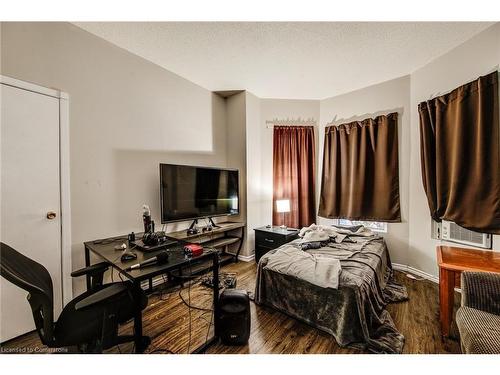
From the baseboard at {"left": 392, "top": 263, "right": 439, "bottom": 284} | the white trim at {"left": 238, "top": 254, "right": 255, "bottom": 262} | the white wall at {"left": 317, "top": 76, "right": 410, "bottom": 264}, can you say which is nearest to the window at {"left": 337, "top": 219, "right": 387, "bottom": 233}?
the white wall at {"left": 317, "top": 76, "right": 410, "bottom": 264}

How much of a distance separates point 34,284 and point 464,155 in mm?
3468

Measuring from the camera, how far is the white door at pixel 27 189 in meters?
1.50

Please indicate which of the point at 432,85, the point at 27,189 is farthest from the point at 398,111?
the point at 27,189

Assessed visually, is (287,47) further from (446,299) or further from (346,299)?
(446,299)

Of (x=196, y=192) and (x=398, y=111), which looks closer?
(x=196, y=192)

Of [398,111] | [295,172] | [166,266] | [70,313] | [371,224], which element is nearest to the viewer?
[70,313]

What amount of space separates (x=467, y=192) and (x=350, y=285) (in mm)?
1631

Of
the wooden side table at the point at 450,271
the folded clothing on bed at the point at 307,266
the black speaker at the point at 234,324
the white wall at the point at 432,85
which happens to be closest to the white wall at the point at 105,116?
the black speaker at the point at 234,324

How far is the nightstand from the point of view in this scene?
2.80 meters

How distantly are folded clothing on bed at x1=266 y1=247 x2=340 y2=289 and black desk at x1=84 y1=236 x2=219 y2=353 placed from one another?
2.11 feet

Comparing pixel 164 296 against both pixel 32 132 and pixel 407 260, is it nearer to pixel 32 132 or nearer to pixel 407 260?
pixel 32 132

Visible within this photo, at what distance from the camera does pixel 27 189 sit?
1.58 meters

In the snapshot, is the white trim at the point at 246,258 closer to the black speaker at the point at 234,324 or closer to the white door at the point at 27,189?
the black speaker at the point at 234,324

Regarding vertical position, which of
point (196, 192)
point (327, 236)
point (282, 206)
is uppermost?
point (196, 192)
